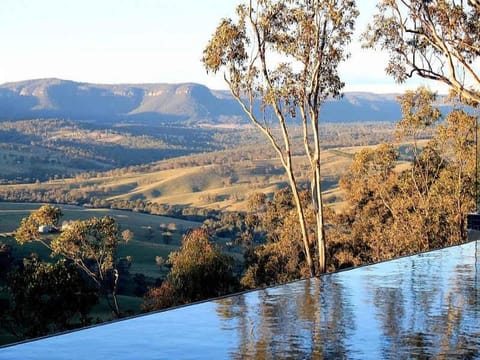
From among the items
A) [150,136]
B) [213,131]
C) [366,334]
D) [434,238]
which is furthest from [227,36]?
[213,131]

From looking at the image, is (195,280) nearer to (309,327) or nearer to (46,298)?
(46,298)

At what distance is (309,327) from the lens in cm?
436

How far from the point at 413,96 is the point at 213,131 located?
5706 inches

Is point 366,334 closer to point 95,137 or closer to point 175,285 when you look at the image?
point 175,285

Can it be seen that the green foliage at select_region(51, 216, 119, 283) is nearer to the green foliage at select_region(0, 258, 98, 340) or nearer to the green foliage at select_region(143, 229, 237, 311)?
the green foliage at select_region(0, 258, 98, 340)

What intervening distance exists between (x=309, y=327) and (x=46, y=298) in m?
16.0

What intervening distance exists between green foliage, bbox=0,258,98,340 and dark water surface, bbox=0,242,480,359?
13.6 meters

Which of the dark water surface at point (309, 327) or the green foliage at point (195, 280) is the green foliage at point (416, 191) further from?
the dark water surface at point (309, 327)

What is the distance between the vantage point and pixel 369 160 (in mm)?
23547

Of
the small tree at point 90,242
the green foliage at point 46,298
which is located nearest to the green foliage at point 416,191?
the small tree at point 90,242

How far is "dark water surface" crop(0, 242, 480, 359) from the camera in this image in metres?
3.77

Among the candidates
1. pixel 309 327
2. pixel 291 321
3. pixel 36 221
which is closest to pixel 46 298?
pixel 36 221

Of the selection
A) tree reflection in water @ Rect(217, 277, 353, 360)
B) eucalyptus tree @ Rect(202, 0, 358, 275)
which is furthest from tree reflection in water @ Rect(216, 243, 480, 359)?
eucalyptus tree @ Rect(202, 0, 358, 275)

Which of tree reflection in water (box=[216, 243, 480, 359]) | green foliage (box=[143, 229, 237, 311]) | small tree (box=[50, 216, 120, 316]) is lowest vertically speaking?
green foliage (box=[143, 229, 237, 311])
